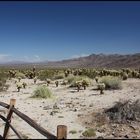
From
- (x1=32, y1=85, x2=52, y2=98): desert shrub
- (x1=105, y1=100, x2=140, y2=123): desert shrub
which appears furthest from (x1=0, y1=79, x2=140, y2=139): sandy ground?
(x1=105, y1=100, x2=140, y2=123): desert shrub

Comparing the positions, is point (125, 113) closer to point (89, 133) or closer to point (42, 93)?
point (89, 133)

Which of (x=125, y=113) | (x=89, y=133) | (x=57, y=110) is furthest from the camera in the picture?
(x=57, y=110)

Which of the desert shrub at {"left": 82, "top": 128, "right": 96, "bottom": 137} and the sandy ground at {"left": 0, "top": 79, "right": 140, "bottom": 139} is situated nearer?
the desert shrub at {"left": 82, "top": 128, "right": 96, "bottom": 137}

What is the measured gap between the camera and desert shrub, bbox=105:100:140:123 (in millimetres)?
13031

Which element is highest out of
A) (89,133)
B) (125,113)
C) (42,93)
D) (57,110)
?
(42,93)

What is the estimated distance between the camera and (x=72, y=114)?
15.0 m

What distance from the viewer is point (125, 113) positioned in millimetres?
13297

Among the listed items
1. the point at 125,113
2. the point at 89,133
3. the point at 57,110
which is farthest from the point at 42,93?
the point at 89,133

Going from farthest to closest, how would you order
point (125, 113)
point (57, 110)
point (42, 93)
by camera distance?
point (42, 93) < point (57, 110) < point (125, 113)

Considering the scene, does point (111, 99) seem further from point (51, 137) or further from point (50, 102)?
point (51, 137)

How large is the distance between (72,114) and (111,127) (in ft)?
9.94

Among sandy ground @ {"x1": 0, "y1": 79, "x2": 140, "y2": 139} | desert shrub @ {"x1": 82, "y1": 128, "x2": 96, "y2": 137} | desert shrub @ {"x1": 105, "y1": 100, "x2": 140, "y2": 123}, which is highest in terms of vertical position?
desert shrub @ {"x1": 105, "y1": 100, "x2": 140, "y2": 123}

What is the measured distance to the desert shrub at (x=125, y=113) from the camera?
13.0 metres

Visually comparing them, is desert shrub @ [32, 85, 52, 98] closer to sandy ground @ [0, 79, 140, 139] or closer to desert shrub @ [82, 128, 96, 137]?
sandy ground @ [0, 79, 140, 139]
